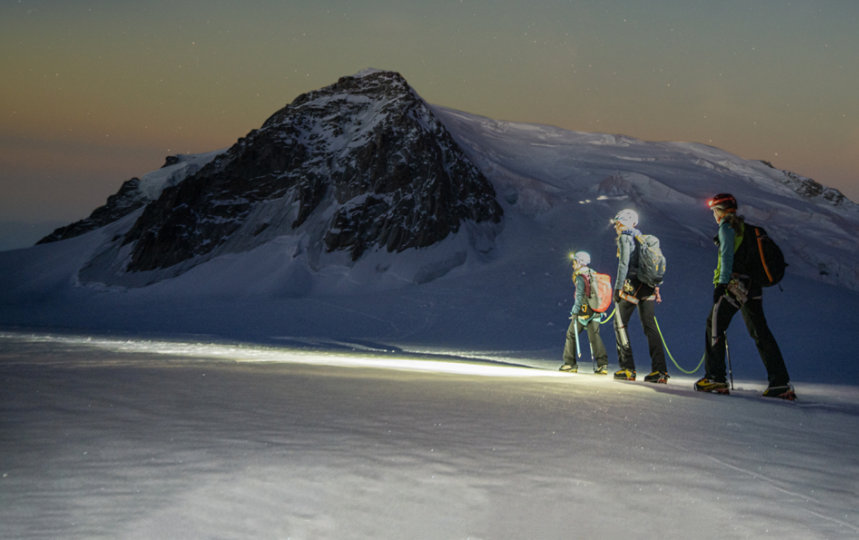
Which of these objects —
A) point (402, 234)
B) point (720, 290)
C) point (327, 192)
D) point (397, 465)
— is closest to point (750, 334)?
point (720, 290)

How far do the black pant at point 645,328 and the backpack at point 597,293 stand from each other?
2.83ft

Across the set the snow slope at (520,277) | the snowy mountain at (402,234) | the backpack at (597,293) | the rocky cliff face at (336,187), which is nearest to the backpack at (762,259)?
the backpack at (597,293)

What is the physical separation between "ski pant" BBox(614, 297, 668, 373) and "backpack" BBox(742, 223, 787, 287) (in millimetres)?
1640

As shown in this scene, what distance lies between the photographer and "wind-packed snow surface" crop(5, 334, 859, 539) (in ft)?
8.96

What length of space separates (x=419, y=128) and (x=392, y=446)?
49.9 metres

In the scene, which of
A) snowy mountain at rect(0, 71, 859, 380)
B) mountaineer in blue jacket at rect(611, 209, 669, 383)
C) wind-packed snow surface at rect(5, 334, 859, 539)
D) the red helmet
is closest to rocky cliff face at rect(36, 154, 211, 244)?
snowy mountain at rect(0, 71, 859, 380)

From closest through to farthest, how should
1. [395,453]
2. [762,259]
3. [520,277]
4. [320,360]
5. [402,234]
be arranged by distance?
[395,453] → [762,259] → [320,360] → [520,277] → [402,234]

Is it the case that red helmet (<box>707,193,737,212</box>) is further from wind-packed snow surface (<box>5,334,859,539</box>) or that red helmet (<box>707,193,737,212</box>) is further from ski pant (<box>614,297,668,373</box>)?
wind-packed snow surface (<box>5,334,859,539</box>)

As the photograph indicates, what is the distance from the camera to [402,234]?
4547cm

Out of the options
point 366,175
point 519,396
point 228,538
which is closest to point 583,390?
point 519,396

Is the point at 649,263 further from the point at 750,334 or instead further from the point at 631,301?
the point at 750,334

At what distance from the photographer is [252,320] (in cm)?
2923

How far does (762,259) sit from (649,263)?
189 centimetres

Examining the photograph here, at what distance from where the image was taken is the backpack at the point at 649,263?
31.4ft
